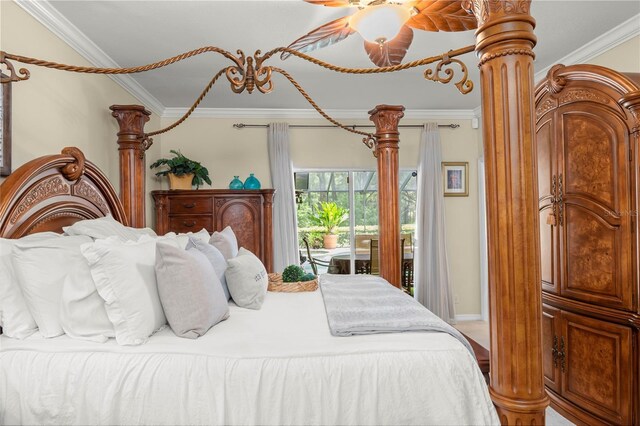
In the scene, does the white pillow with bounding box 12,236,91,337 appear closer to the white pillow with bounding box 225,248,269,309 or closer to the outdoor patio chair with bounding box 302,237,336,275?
the white pillow with bounding box 225,248,269,309

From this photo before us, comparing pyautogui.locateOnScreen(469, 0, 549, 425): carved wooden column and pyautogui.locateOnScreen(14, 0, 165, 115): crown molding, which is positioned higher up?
pyautogui.locateOnScreen(14, 0, 165, 115): crown molding

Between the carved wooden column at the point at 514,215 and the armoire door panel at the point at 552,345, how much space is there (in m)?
1.78

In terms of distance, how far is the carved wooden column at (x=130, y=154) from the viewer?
2.92 m

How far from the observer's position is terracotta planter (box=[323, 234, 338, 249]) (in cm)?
502

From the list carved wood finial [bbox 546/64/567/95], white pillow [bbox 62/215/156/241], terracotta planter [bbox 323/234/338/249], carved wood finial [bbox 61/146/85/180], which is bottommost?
terracotta planter [bbox 323/234/338/249]

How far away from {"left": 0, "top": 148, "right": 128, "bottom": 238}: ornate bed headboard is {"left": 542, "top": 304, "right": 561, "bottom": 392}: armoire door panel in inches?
116

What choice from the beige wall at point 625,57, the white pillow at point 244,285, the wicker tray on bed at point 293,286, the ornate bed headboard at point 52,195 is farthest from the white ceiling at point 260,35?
the wicker tray on bed at point 293,286

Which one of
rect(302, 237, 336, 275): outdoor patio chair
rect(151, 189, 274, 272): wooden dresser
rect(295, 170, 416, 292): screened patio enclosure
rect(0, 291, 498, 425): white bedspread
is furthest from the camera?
rect(295, 170, 416, 292): screened patio enclosure

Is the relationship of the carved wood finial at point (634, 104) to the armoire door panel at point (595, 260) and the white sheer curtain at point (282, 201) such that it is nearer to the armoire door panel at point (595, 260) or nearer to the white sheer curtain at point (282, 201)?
the armoire door panel at point (595, 260)

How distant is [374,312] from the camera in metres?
1.90

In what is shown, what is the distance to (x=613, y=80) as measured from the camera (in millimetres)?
2234

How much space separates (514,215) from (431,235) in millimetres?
3833

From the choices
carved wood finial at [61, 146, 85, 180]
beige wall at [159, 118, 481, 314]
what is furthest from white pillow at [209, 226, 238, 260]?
beige wall at [159, 118, 481, 314]

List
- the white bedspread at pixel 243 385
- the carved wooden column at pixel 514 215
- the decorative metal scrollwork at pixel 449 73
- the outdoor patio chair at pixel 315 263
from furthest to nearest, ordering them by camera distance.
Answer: the outdoor patio chair at pixel 315 263, the white bedspread at pixel 243 385, the decorative metal scrollwork at pixel 449 73, the carved wooden column at pixel 514 215
